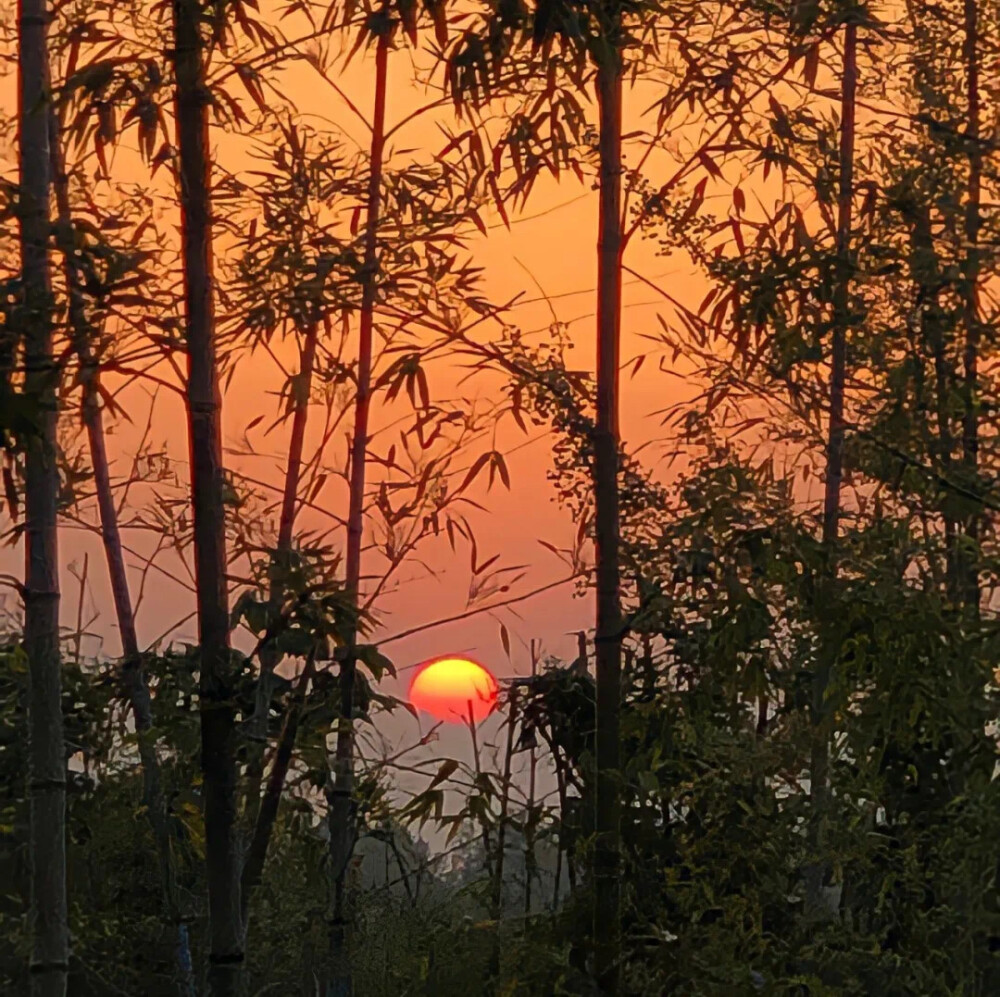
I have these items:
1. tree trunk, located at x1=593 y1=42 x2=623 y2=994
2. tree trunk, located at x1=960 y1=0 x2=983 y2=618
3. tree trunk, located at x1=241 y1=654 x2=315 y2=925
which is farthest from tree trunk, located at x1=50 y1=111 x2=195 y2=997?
tree trunk, located at x1=960 y1=0 x2=983 y2=618

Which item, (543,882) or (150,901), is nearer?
(543,882)

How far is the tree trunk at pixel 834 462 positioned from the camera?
196 inches

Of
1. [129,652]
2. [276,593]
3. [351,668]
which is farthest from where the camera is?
[129,652]

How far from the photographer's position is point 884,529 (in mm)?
4715

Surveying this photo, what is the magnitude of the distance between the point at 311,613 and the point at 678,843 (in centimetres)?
267

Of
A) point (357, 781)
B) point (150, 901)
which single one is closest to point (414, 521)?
point (357, 781)

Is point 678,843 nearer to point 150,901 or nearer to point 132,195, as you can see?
point 150,901

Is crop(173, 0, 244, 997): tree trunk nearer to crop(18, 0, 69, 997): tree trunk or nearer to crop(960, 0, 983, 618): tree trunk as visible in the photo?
crop(18, 0, 69, 997): tree trunk

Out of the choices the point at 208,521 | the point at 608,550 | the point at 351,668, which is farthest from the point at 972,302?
the point at 208,521

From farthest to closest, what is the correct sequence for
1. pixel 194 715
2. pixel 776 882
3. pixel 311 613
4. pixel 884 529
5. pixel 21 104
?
pixel 776 882
pixel 884 529
pixel 194 715
pixel 21 104
pixel 311 613

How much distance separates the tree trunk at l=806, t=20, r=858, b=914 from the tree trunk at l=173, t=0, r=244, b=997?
2.06 metres

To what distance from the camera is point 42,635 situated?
392 centimetres

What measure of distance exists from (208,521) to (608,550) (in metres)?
1.40

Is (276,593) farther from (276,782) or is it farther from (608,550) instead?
(608,550)
